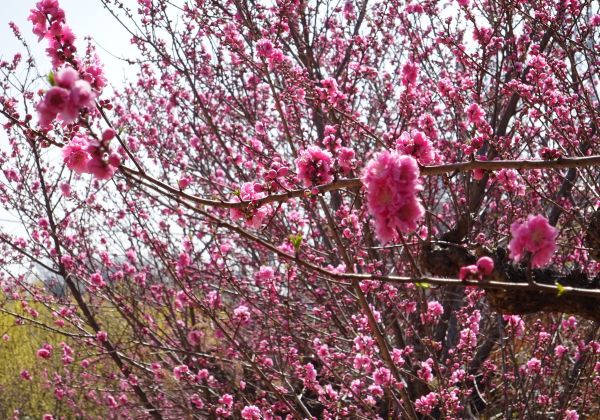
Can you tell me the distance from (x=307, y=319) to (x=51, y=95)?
5.07m

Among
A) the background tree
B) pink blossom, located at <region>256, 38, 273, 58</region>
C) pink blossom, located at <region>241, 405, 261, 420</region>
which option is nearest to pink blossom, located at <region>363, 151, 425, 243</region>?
the background tree

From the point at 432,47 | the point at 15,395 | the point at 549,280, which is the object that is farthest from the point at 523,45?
the point at 15,395

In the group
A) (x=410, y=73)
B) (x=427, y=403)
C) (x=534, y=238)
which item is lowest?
(x=534, y=238)

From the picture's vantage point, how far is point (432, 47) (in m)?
6.56

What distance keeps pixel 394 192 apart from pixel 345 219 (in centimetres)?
262

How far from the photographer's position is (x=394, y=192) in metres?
1.59

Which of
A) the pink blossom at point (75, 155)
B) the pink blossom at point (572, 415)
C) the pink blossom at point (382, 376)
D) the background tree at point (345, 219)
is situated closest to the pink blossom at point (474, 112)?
the background tree at point (345, 219)

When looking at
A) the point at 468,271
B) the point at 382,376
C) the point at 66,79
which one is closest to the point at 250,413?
the point at 382,376

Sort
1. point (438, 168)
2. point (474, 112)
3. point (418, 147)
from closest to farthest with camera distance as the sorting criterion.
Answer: point (438, 168), point (418, 147), point (474, 112)

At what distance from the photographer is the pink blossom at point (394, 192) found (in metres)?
1.60

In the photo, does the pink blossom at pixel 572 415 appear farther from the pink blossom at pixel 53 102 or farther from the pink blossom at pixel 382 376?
the pink blossom at pixel 53 102

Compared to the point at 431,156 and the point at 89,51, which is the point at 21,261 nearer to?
the point at 89,51

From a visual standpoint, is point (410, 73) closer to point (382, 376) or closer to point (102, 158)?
point (382, 376)

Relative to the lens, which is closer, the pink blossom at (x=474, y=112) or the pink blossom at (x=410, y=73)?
the pink blossom at (x=474, y=112)
